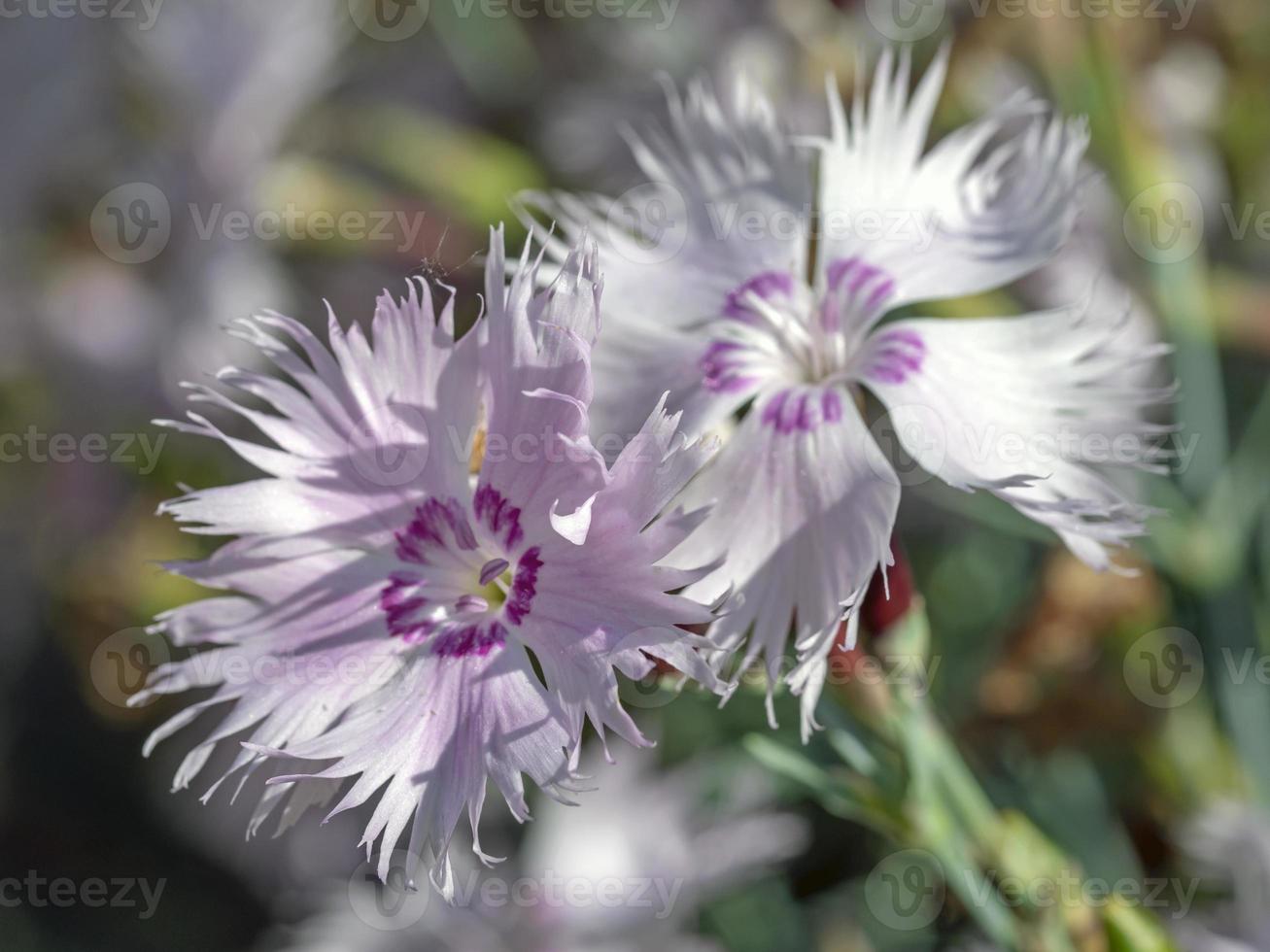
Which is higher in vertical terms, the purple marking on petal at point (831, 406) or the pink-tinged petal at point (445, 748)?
the purple marking on petal at point (831, 406)

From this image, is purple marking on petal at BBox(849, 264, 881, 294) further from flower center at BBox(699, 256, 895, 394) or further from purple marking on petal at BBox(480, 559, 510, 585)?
purple marking on petal at BBox(480, 559, 510, 585)

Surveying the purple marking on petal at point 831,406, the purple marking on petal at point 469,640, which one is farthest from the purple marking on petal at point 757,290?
the purple marking on petal at point 469,640

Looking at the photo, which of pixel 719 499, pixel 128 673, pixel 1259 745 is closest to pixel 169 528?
pixel 128 673

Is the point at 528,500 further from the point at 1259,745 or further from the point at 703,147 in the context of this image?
the point at 1259,745

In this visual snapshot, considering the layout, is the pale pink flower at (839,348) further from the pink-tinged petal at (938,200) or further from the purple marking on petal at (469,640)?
the purple marking on petal at (469,640)

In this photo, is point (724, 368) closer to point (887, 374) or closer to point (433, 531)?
point (887, 374)

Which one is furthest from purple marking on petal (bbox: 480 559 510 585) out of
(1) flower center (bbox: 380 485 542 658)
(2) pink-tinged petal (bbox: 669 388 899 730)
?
(2) pink-tinged petal (bbox: 669 388 899 730)
